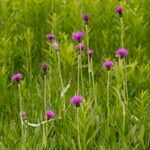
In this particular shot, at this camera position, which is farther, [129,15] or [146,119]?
[129,15]

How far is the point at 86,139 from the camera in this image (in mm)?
2658

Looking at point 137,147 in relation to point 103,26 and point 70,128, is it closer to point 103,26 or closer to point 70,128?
point 70,128

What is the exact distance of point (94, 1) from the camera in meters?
4.48

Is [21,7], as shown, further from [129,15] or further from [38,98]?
[38,98]

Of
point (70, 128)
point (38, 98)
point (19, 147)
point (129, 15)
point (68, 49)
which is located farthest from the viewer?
point (129, 15)

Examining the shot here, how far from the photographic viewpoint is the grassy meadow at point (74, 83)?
8.59 ft

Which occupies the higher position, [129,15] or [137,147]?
[129,15]

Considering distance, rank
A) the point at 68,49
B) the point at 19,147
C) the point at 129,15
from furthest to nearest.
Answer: the point at 129,15 → the point at 68,49 → the point at 19,147

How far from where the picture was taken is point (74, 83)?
3514 mm

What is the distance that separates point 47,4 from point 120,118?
7.05 feet

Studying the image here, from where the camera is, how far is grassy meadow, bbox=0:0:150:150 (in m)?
2.62

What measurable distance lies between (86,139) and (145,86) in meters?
0.79

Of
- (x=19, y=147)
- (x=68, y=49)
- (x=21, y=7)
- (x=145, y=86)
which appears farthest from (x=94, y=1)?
(x=19, y=147)

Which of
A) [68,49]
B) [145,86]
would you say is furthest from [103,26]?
[145,86]
